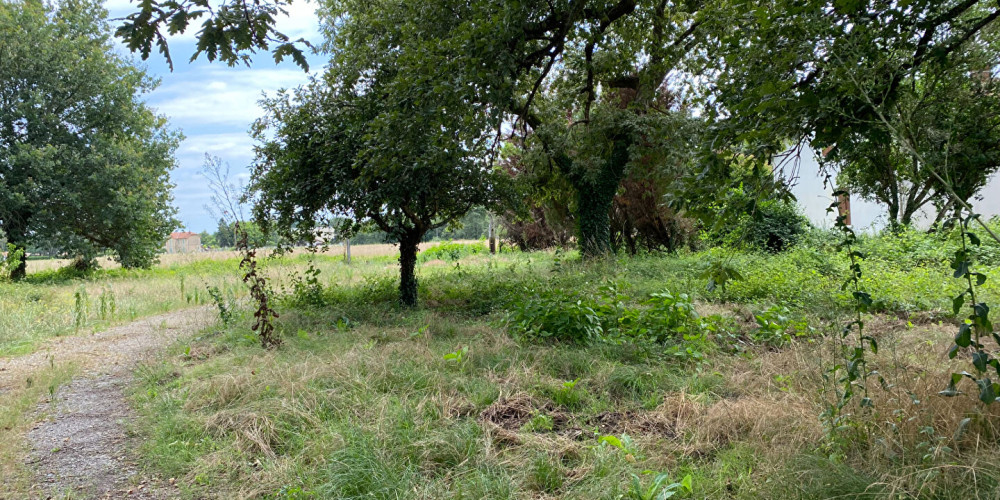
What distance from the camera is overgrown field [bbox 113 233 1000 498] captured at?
2.58m

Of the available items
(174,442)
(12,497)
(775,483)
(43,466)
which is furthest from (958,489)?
(43,466)

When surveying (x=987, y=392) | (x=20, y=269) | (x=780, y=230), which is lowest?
(x=20, y=269)

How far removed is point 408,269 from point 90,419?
17.4ft

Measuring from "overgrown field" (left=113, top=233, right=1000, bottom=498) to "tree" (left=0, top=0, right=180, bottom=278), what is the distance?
46.7 ft

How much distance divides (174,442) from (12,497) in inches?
32.3

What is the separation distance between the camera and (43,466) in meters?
3.44

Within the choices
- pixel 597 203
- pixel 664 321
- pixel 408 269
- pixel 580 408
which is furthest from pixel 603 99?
pixel 580 408

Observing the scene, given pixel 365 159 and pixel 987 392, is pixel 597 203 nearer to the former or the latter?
pixel 365 159

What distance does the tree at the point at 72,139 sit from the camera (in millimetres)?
16078

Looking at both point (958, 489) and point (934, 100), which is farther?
point (934, 100)

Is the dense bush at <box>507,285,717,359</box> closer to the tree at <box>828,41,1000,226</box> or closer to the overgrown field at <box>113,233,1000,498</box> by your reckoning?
the overgrown field at <box>113,233,1000,498</box>

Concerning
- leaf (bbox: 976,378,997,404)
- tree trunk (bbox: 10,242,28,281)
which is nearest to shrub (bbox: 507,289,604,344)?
leaf (bbox: 976,378,997,404)

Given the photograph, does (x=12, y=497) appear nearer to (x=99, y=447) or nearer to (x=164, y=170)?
(x=99, y=447)

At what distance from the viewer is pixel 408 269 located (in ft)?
30.2
